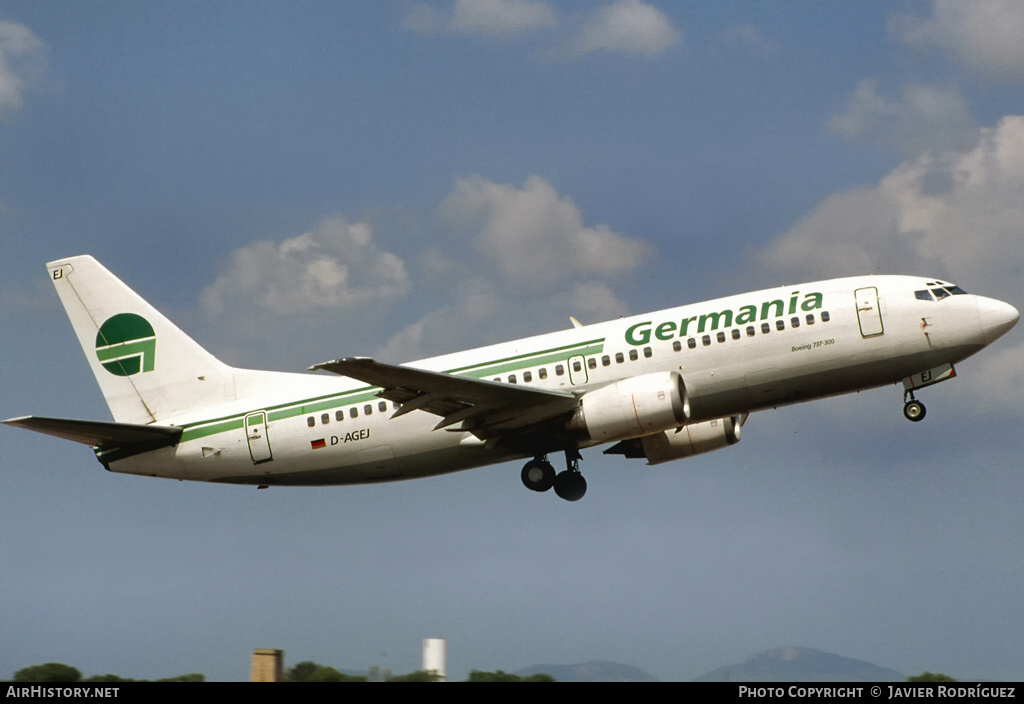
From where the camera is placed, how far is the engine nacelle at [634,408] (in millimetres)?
29906

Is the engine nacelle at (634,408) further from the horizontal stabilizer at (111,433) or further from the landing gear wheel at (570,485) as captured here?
the horizontal stabilizer at (111,433)

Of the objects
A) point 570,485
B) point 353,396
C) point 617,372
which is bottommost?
point 570,485

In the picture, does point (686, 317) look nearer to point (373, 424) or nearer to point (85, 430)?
point (373, 424)

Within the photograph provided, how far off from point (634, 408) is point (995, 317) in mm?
9655

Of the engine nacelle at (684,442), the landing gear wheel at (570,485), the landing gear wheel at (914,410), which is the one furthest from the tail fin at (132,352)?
the landing gear wheel at (914,410)

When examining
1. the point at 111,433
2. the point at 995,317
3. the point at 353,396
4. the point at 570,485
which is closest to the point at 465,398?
the point at 353,396

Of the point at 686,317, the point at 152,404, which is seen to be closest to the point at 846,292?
the point at 686,317

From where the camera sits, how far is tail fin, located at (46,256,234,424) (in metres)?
36.1

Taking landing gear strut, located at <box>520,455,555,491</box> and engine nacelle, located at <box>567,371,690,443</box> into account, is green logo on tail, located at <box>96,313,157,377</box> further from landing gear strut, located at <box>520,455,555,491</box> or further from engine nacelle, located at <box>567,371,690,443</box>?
engine nacelle, located at <box>567,371,690,443</box>

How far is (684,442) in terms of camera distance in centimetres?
3534

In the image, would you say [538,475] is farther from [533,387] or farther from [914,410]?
[914,410]

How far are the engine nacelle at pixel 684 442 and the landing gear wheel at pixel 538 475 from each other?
275 cm

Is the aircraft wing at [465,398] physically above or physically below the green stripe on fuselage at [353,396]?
below
